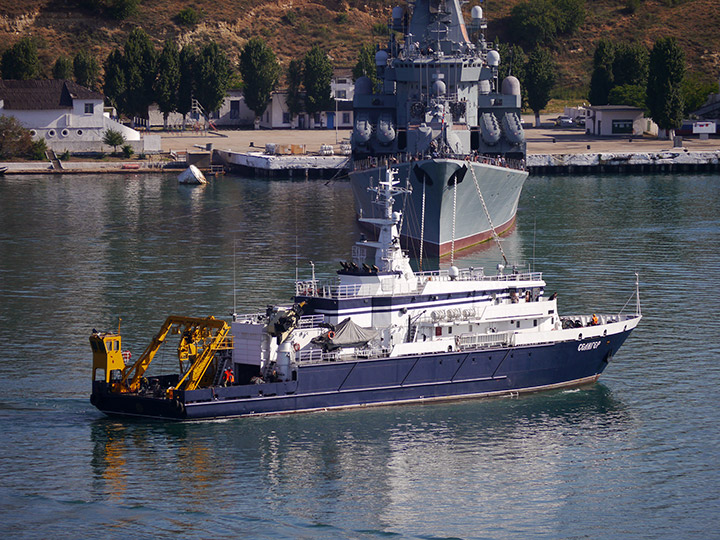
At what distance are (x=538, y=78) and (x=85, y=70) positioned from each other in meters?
63.7

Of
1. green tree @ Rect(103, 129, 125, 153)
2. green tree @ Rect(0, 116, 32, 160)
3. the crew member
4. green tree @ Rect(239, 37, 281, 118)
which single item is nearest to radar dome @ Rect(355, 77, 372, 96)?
green tree @ Rect(103, 129, 125, 153)

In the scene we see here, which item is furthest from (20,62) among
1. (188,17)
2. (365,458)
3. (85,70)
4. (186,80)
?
(365,458)

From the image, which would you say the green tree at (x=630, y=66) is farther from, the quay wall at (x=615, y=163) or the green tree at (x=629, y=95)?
the quay wall at (x=615, y=163)

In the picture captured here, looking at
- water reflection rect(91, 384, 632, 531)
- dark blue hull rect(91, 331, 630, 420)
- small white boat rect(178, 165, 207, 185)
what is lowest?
water reflection rect(91, 384, 632, 531)

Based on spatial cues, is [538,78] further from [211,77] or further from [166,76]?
[166,76]

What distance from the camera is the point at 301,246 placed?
88000mm

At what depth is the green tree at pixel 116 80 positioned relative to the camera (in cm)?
15888

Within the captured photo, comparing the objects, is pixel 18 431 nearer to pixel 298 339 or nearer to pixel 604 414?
pixel 298 339

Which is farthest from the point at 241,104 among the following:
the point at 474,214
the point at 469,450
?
the point at 469,450

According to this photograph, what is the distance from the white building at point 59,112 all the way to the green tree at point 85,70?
20188mm

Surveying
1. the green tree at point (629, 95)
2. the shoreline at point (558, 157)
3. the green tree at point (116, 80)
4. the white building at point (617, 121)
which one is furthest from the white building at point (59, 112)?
the green tree at point (629, 95)

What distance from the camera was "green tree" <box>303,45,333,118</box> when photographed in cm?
16938

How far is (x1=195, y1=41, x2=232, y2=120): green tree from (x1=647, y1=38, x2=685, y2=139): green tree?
56.0 meters

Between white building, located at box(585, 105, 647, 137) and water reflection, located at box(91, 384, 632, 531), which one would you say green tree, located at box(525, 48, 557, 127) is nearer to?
white building, located at box(585, 105, 647, 137)
